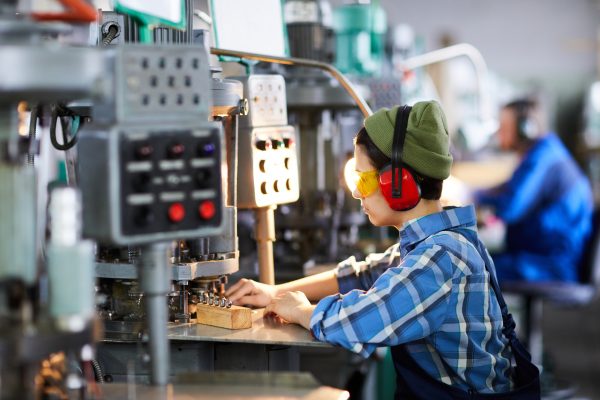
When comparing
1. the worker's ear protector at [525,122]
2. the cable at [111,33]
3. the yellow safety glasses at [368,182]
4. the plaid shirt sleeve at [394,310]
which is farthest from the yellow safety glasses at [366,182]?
the worker's ear protector at [525,122]

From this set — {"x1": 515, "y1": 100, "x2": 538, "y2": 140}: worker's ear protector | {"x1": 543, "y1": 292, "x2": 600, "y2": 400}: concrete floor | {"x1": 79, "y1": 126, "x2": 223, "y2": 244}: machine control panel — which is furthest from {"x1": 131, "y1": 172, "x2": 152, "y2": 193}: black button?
{"x1": 515, "y1": 100, "x2": 538, "y2": 140}: worker's ear protector

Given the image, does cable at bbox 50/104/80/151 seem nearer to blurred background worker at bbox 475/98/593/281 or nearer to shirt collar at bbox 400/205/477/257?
shirt collar at bbox 400/205/477/257

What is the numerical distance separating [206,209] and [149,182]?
0.13 m

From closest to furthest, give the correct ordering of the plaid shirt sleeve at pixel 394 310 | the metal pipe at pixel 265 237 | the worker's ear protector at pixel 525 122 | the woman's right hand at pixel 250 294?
the plaid shirt sleeve at pixel 394 310, the woman's right hand at pixel 250 294, the metal pipe at pixel 265 237, the worker's ear protector at pixel 525 122

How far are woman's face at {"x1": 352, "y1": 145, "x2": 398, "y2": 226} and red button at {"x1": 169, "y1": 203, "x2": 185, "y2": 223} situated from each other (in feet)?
2.37

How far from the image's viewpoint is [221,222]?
5.74 feet

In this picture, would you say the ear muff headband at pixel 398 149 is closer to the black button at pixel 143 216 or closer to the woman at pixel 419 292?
the woman at pixel 419 292

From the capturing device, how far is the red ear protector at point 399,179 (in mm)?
2250

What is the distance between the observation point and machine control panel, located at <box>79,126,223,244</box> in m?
A: 1.62

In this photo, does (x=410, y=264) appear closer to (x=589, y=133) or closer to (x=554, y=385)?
(x=554, y=385)

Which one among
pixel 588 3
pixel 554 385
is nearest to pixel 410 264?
pixel 554 385

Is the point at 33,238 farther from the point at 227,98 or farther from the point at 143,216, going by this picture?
the point at 227,98

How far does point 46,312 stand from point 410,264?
0.90m

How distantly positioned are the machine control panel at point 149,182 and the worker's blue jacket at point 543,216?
349 cm
